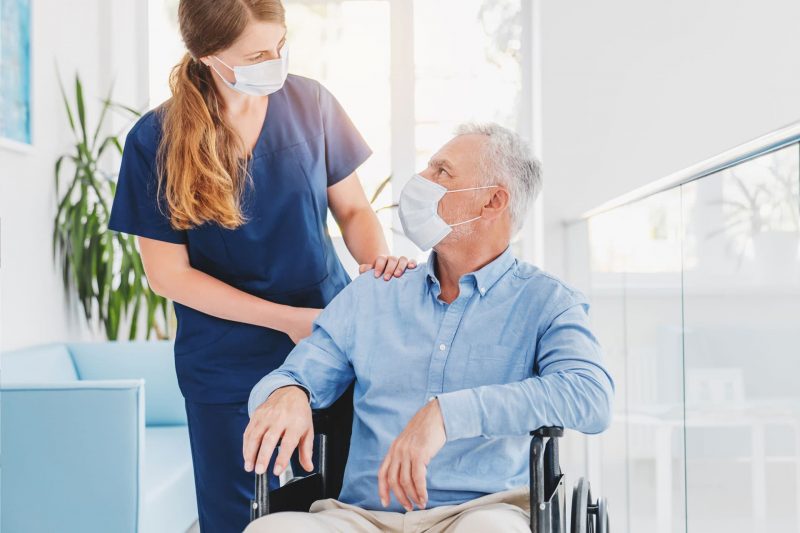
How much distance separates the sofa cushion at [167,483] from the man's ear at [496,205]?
1237 mm

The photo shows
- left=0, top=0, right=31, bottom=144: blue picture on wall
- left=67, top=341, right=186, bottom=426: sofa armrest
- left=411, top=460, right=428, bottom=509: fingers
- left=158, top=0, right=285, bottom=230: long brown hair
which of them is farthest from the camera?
left=67, top=341, right=186, bottom=426: sofa armrest

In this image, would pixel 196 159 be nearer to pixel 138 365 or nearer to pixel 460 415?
pixel 460 415

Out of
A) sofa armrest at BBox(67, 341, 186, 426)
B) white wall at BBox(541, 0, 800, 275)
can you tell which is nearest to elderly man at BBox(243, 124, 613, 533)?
sofa armrest at BBox(67, 341, 186, 426)

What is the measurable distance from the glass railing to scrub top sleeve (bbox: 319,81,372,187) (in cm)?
80

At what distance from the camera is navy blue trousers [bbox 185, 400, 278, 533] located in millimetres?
1645

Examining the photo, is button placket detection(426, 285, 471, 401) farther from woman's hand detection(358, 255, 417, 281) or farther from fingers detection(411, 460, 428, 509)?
fingers detection(411, 460, 428, 509)

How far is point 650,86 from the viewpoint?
3.81 metres

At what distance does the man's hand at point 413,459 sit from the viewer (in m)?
1.15

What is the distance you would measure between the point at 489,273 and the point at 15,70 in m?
2.18

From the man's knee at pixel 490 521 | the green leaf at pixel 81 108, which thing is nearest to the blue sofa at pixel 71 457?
the man's knee at pixel 490 521

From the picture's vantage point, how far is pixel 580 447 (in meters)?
3.69

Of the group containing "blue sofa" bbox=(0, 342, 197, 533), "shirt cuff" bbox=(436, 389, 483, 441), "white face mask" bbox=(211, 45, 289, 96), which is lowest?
"blue sofa" bbox=(0, 342, 197, 533)

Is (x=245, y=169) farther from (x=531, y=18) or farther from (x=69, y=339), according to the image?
(x=531, y=18)

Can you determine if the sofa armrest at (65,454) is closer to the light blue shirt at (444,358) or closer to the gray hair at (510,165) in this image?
the light blue shirt at (444,358)
